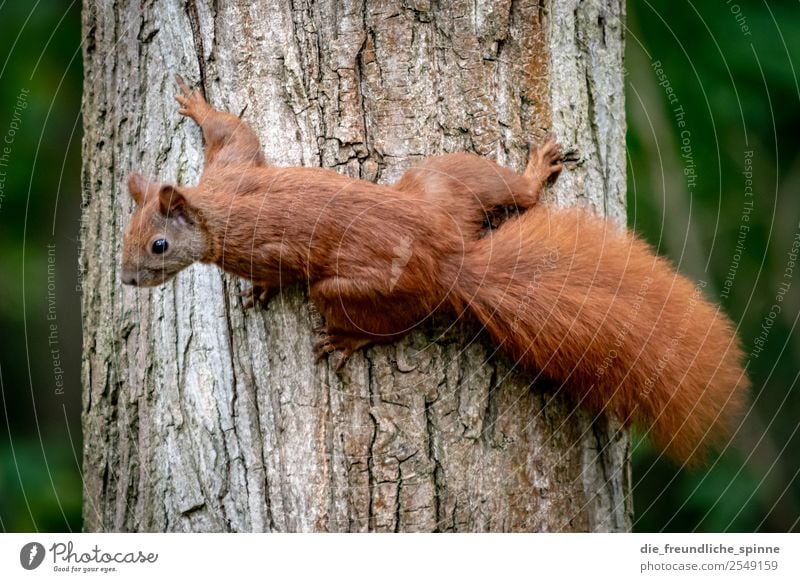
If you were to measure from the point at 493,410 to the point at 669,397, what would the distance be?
61 centimetres

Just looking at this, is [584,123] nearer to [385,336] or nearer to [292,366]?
[385,336]

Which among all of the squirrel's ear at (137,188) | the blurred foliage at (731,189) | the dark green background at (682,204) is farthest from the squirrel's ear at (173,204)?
the blurred foliage at (731,189)

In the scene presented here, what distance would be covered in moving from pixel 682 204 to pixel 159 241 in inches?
126

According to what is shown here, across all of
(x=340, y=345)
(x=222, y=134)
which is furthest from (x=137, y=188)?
(x=340, y=345)

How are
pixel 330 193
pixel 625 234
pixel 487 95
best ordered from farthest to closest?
pixel 625 234 < pixel 487 95 < pixel 330 193

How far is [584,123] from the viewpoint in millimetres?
2824

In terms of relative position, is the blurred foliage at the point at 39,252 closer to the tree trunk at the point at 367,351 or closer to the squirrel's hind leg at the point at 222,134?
the tree trunk at the point at 367,351

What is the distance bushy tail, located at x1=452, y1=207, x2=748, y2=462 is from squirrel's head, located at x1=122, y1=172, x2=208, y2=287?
817mm

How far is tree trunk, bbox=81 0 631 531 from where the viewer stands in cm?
254

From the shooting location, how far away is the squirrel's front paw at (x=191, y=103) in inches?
107

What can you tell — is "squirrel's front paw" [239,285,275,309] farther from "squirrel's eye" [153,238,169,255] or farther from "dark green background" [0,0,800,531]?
"dark green background" [0,0,800,531]

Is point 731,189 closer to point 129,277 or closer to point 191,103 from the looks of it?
point 191,103

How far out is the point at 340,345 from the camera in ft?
8.27

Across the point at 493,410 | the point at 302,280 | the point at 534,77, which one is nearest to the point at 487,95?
the point at 534,77
